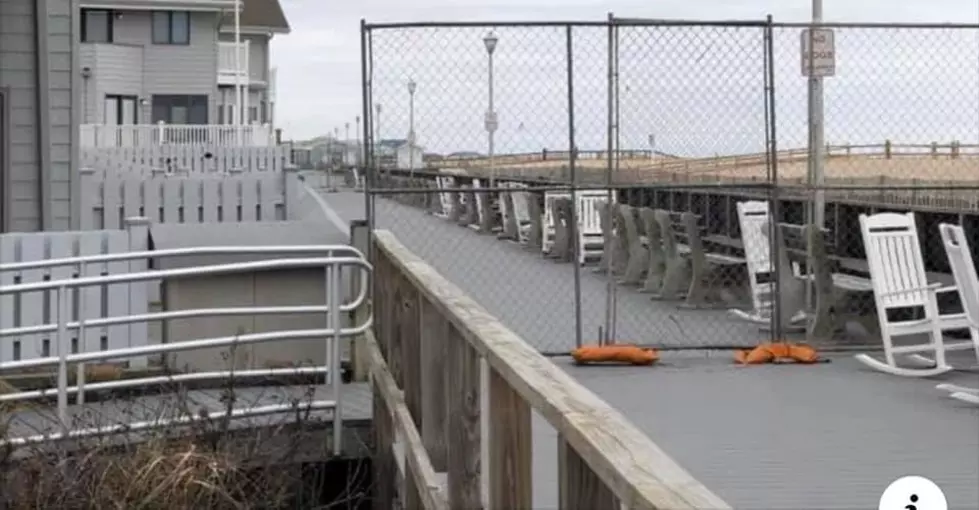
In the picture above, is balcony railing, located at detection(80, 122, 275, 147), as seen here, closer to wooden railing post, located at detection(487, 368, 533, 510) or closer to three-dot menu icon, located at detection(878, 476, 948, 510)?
wooden railing post, located at detection(487, 368, 533, 510)

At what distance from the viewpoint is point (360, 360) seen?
36.0ft

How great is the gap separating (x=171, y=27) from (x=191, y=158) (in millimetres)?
13597

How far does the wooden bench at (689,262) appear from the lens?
1405 centimetres

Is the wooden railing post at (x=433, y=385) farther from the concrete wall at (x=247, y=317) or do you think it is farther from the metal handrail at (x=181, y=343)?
the concrete wall at (x=247, y=317)

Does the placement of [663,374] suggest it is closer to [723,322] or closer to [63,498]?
[723,322]

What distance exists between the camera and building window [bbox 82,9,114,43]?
148 ft

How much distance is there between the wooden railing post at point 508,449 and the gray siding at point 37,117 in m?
11.3

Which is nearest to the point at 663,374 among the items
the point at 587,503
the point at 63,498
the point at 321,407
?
the point at 321,407

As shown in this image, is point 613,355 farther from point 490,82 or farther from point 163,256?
point 163,256

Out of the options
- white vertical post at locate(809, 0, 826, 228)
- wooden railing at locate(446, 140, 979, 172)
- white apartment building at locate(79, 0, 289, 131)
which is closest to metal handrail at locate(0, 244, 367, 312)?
wooden railing at locate(446, 140, 979, 172)

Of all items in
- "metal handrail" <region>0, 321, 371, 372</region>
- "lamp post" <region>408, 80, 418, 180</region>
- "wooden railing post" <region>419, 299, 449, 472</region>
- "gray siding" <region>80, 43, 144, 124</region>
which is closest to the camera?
"wooden railing post" <region>419, 299, 449, 472</region>

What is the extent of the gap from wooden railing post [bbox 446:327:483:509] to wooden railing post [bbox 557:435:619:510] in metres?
1.38

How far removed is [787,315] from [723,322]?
0.94 meters

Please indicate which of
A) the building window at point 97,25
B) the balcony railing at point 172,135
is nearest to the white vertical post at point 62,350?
the balcony railing at point 172,135
